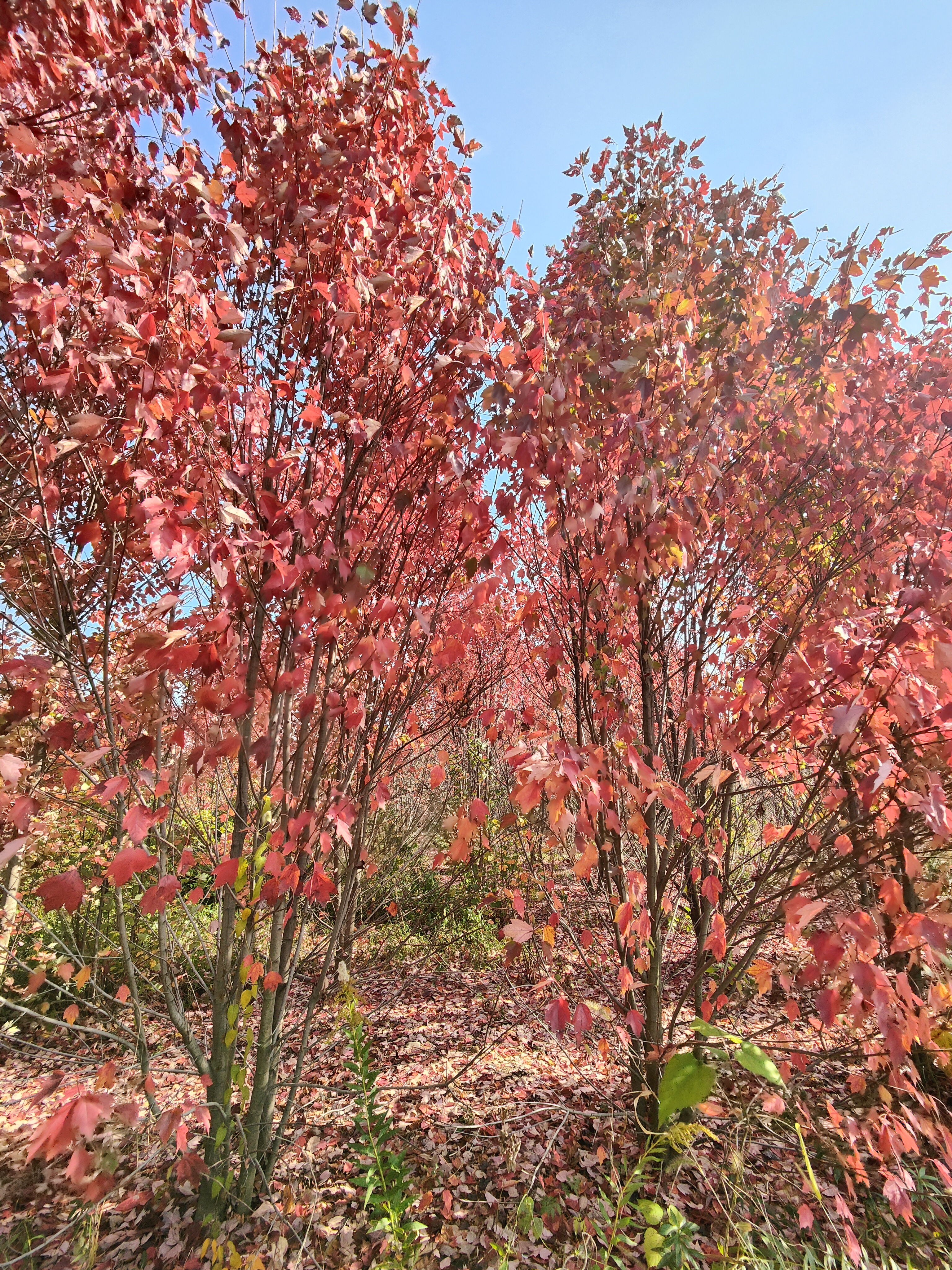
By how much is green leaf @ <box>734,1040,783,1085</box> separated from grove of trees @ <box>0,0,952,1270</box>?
0.04 ft

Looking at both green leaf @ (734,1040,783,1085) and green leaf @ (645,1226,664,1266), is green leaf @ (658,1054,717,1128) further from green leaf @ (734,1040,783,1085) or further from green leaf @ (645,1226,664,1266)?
green leaf @ (645,1226,664,1266)

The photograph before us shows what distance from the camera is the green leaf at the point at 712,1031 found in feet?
6.82

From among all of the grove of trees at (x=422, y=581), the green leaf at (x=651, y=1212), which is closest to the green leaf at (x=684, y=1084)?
the grove of trees at (x=422, y=581)

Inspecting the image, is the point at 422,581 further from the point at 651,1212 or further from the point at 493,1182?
the point at 493,1182

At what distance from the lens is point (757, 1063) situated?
1.98 m

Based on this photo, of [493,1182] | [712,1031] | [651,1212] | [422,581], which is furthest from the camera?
[493,1182]

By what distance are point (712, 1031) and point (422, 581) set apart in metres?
2.18

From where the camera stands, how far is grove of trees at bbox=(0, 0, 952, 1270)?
1.81 metres

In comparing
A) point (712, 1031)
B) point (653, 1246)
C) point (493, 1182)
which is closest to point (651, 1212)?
point (653, 1246)

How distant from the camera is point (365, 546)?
2482mm

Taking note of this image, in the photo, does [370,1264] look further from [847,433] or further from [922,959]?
[847,433]

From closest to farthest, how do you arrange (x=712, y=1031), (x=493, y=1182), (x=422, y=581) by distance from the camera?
(x=712, y=1031), (x=422, y=581), (x=493, y=1182)

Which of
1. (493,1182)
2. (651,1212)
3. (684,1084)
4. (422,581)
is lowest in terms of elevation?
(493,1182)

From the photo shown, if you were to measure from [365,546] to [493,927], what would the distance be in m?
5.55
